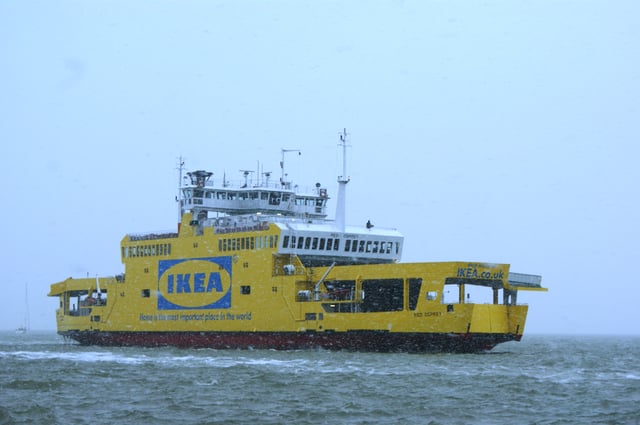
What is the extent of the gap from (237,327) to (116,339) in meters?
10.5

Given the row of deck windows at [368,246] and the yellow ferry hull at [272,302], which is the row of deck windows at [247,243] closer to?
the yellow ferry hull at [272,302]

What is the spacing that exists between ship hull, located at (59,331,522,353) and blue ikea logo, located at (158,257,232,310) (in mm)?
1536

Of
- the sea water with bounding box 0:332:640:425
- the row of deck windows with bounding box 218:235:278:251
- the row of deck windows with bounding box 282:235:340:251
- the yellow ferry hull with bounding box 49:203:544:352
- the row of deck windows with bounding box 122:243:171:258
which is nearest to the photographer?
the sea water with bounding box 0:332:640:425

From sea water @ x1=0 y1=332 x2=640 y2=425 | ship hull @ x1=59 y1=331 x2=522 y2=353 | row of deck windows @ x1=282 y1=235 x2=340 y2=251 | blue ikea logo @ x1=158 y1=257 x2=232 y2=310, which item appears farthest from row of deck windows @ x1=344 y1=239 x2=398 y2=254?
sea water @ x1=0 y1=332 x2=640 y2=425

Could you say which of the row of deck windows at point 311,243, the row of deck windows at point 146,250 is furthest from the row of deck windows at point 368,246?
the row of deck windows at point 146,250

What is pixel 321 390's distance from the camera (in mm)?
28859

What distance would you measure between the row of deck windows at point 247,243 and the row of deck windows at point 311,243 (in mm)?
572

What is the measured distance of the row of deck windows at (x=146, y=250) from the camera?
5425cm

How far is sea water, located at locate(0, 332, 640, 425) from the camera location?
24.0m

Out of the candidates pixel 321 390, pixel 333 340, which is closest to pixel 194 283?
pixel 333 340

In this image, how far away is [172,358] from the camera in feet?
141

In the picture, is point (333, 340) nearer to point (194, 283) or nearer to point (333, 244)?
point (333, 244)

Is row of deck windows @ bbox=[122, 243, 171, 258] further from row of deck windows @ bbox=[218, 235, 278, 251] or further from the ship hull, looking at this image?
row of deck windows @ bbox=[218, 235, 278, 251]

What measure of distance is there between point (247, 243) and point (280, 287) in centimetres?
331
